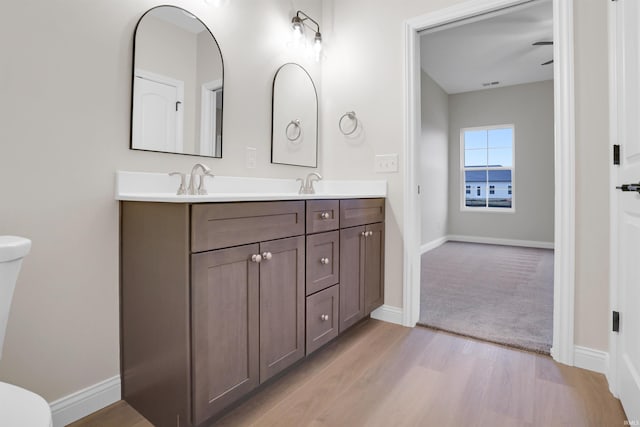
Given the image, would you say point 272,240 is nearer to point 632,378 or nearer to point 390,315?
point 390,315

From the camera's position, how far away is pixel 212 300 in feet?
3.99

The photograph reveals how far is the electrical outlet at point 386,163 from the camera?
7.61 ft

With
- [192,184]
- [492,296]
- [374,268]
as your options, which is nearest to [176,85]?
[192,184]

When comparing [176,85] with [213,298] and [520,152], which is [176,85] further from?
[520,152]

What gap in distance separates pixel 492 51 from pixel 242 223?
4.41 m

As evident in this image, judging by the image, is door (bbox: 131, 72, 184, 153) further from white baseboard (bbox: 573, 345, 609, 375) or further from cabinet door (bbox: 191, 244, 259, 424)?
white baseboard (bbox: 573, 345, 609, 375)

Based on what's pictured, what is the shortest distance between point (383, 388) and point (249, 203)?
102 centimetres

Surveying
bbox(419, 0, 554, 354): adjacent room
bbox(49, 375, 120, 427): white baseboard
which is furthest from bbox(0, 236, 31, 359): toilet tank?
bbox(419, 0, 554, 354): adjacent room

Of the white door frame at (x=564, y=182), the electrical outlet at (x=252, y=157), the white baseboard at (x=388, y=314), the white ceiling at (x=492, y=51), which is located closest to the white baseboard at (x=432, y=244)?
the white ceiling at (x=492, y=51)

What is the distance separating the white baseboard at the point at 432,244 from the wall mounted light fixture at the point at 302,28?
11.0ft

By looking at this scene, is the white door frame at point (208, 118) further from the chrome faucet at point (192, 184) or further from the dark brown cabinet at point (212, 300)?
the dark brown cabinet at point (212, 300)

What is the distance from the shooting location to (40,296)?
1256 mm

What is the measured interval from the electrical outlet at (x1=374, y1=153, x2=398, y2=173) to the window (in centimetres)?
431

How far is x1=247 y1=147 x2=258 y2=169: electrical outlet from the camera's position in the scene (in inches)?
80.4
